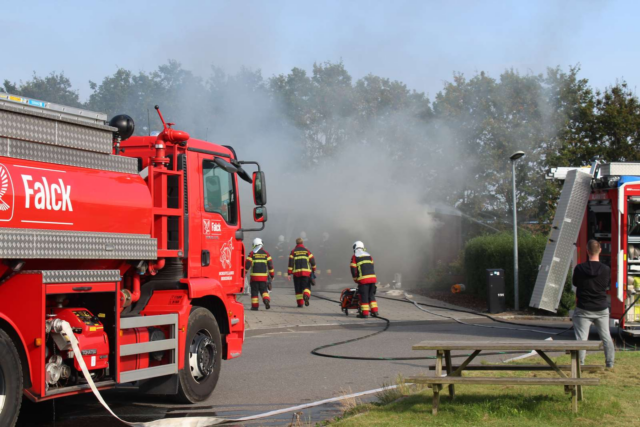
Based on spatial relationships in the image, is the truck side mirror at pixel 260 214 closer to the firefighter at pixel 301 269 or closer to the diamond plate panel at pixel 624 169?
the diamond plate panel at pixel 624 169

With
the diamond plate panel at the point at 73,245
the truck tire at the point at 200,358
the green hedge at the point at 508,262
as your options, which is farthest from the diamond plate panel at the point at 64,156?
the green hedge at the point at 508,262

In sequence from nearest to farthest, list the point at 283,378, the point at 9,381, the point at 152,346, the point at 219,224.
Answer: the point at 9,381, the point at 152,346, the point at 219,224, the point at 283,378

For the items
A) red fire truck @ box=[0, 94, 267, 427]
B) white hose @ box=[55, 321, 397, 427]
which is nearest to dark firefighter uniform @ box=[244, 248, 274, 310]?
red fire truck @ box=[0, 94, 267, 427]

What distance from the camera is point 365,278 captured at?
15531 mm

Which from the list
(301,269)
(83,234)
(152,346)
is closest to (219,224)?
(152,346)

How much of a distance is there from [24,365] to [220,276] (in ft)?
10.1

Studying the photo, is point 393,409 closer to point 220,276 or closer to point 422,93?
point 220,276

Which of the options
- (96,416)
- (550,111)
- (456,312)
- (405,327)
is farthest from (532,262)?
(96,416)

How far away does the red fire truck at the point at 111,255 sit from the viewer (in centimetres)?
524

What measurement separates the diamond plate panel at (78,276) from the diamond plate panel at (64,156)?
0.90m

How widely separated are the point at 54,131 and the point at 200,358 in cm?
293

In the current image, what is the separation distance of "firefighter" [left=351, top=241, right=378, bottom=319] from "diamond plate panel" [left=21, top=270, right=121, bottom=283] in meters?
9.82

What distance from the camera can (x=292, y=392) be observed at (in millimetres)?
7824

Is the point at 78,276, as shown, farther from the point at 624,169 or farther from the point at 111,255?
the point at 624,169
